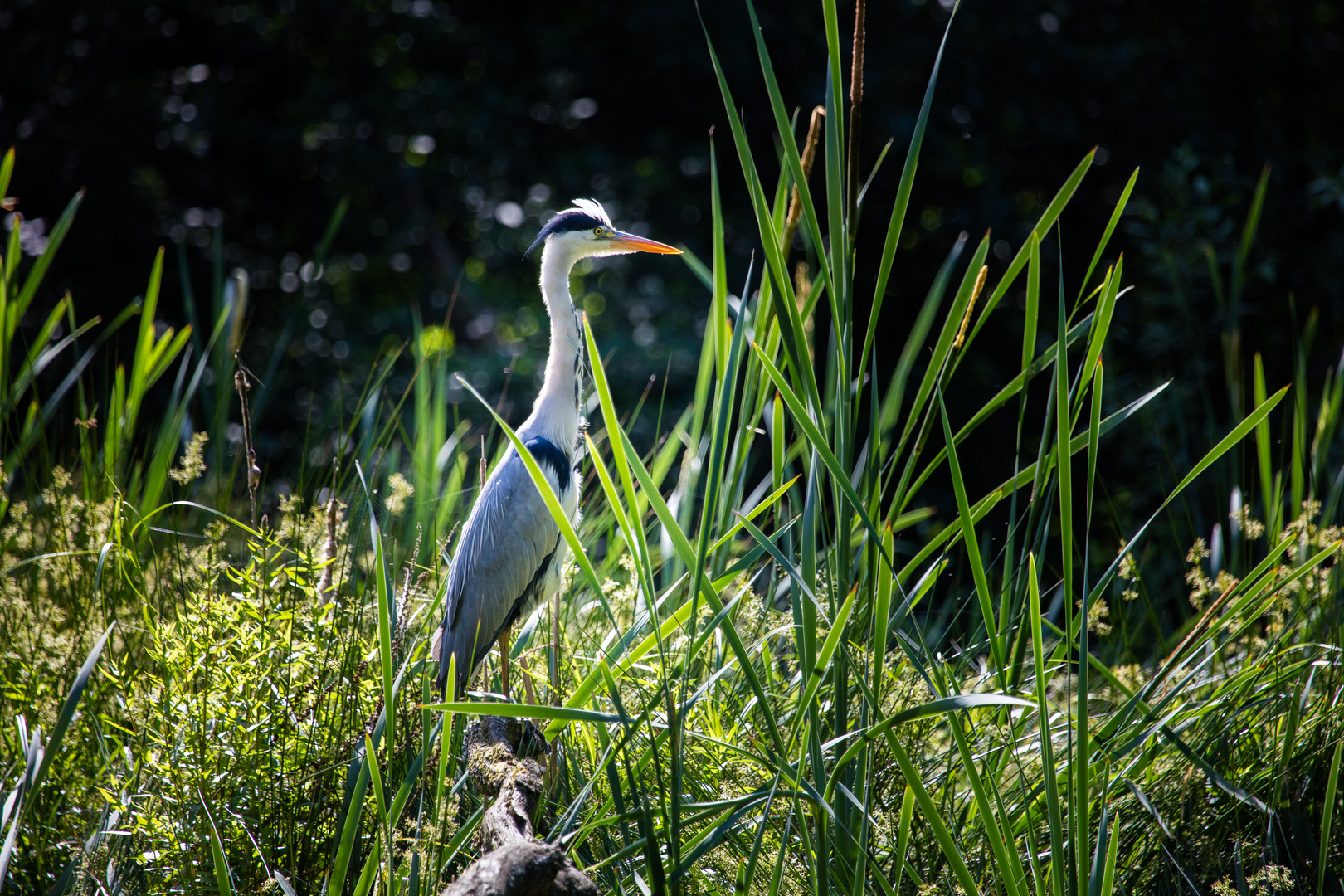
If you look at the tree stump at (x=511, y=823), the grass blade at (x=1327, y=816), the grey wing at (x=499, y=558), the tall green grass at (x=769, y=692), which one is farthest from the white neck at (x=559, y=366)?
the grass blade at (x=1327, y=816)

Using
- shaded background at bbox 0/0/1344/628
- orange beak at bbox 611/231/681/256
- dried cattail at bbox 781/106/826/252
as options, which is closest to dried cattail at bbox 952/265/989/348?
dried cattail at bbox 781/106/826/252

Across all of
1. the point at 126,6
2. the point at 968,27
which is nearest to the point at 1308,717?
the point at 968,27

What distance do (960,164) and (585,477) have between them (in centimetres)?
248

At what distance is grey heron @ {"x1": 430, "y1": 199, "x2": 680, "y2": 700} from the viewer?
7.96 ft

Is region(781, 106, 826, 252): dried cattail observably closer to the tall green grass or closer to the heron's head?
the tall green grass

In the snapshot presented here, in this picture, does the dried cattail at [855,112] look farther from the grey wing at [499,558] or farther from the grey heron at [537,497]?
the grey wing at [499,558]

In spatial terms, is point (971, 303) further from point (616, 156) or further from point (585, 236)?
point (616, 156)

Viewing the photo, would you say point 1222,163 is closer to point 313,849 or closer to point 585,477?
point 585,477

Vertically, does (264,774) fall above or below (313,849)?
above

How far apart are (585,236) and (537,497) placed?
718mm

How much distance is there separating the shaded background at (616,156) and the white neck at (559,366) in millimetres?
1397

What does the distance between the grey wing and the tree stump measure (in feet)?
2.66

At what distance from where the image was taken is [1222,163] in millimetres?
3926

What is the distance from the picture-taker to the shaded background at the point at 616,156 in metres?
4.15
